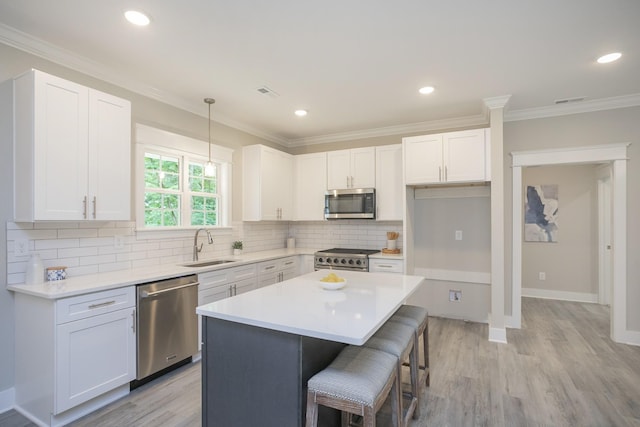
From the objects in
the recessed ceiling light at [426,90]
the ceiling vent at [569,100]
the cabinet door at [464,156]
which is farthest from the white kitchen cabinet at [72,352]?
the ceiling vent at [569,100]

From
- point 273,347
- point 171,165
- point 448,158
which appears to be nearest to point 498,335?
point 448,158

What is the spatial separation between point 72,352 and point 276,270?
7.56ft

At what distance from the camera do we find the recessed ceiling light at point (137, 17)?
2.09 metres

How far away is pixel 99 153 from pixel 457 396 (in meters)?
3.33

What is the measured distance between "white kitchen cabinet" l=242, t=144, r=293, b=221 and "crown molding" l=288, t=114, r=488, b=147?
33.1 inches

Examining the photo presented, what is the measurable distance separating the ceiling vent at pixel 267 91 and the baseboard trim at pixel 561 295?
202 inches

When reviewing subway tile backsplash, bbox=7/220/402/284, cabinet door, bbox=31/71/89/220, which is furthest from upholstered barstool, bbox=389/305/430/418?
cabinet door, bbox=31/71/89/220

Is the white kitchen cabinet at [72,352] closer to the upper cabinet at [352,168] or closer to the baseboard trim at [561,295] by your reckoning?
the upper cabinet at [352,168]

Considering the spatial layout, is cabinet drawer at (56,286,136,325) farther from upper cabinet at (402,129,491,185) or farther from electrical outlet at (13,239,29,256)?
upper cabinet at (402,129,491,185)

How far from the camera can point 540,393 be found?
2.55 meters

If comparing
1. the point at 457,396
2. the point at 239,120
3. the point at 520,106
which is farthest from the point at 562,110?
the point at 239,120

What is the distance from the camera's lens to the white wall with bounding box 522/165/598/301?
201 inches

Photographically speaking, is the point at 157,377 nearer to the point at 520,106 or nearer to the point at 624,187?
the point at 520,106

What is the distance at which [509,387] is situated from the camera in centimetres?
264
